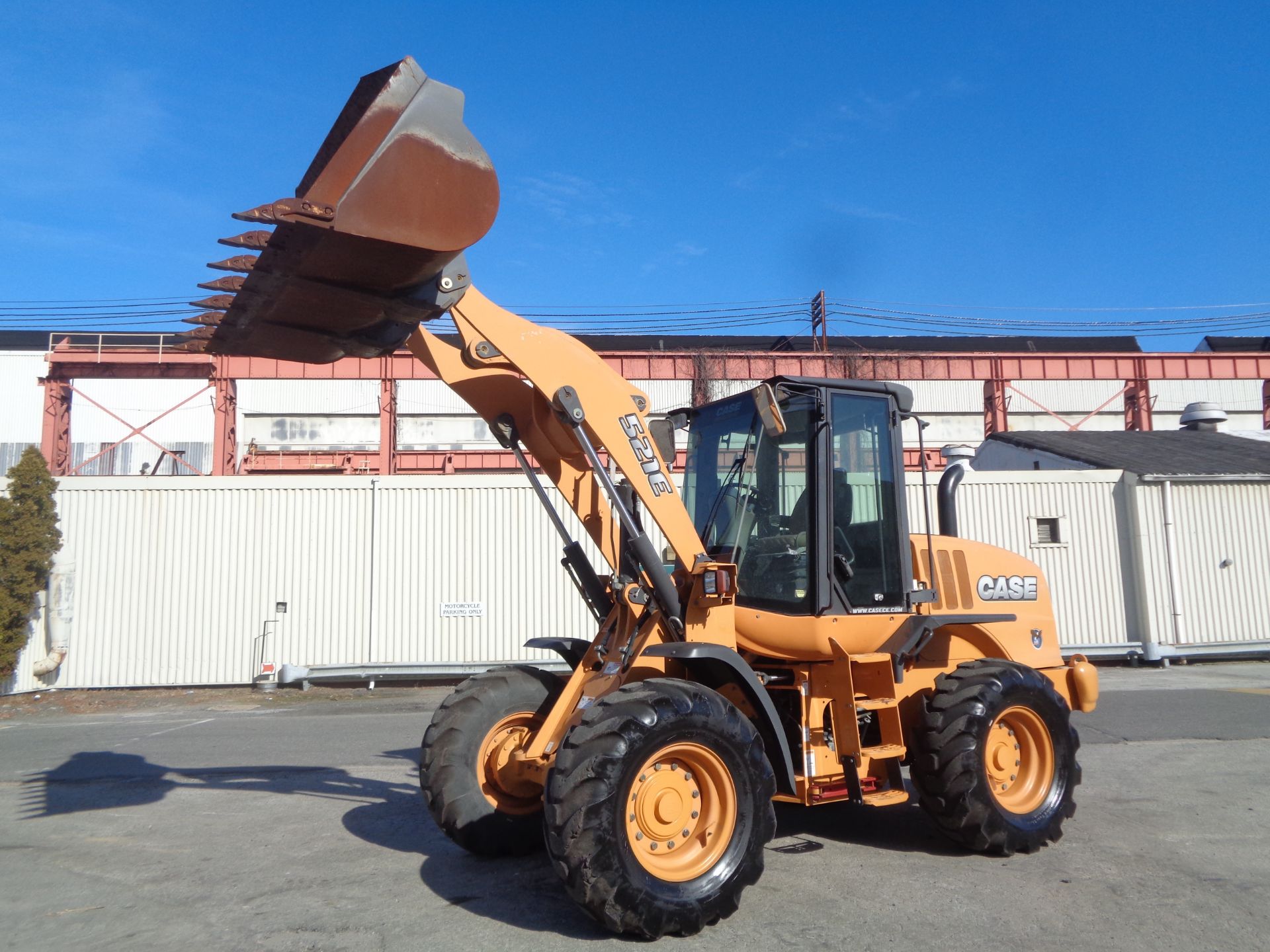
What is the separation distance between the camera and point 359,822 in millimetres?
6488

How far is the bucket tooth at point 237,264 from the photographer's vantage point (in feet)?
14.2

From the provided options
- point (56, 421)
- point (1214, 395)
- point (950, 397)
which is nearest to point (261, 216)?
point (56, 421)

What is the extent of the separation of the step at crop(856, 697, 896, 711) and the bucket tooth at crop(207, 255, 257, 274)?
156 inches

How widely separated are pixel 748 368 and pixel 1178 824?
22100 millimetres

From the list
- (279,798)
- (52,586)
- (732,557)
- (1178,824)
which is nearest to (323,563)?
(52,586)

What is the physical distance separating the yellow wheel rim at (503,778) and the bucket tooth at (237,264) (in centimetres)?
290

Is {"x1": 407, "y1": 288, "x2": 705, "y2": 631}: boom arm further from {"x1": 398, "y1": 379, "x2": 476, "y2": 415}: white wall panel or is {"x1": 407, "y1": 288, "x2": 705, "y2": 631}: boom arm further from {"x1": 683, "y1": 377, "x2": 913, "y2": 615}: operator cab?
{"x1": 398, "y1": 379, "x2": 476, "y2": 415}: white wall panel

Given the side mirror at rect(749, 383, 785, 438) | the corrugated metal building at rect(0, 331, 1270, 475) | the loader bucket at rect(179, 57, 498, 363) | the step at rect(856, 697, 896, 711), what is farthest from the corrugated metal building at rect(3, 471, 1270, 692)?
the corrugated metal building at rect(0, 331, 1270, 475)

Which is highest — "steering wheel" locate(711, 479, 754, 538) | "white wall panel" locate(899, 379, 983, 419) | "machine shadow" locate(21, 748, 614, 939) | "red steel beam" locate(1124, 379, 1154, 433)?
"white wall panel" locate(899, 379, 983, 419)

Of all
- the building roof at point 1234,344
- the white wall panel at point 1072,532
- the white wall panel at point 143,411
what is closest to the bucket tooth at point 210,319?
the white wall panel at point 1072,532

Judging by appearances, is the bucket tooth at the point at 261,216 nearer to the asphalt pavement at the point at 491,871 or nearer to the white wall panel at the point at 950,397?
the asphalt pavement at the point at 491,871

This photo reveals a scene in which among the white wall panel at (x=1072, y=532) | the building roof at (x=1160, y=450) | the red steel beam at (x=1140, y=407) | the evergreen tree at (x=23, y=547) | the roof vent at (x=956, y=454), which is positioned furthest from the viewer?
the red steel beam at (x=1140, y=407)

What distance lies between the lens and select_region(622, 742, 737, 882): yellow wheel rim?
436cm

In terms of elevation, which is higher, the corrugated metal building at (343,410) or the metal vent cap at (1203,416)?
the corrugated metal building at (343,410)
